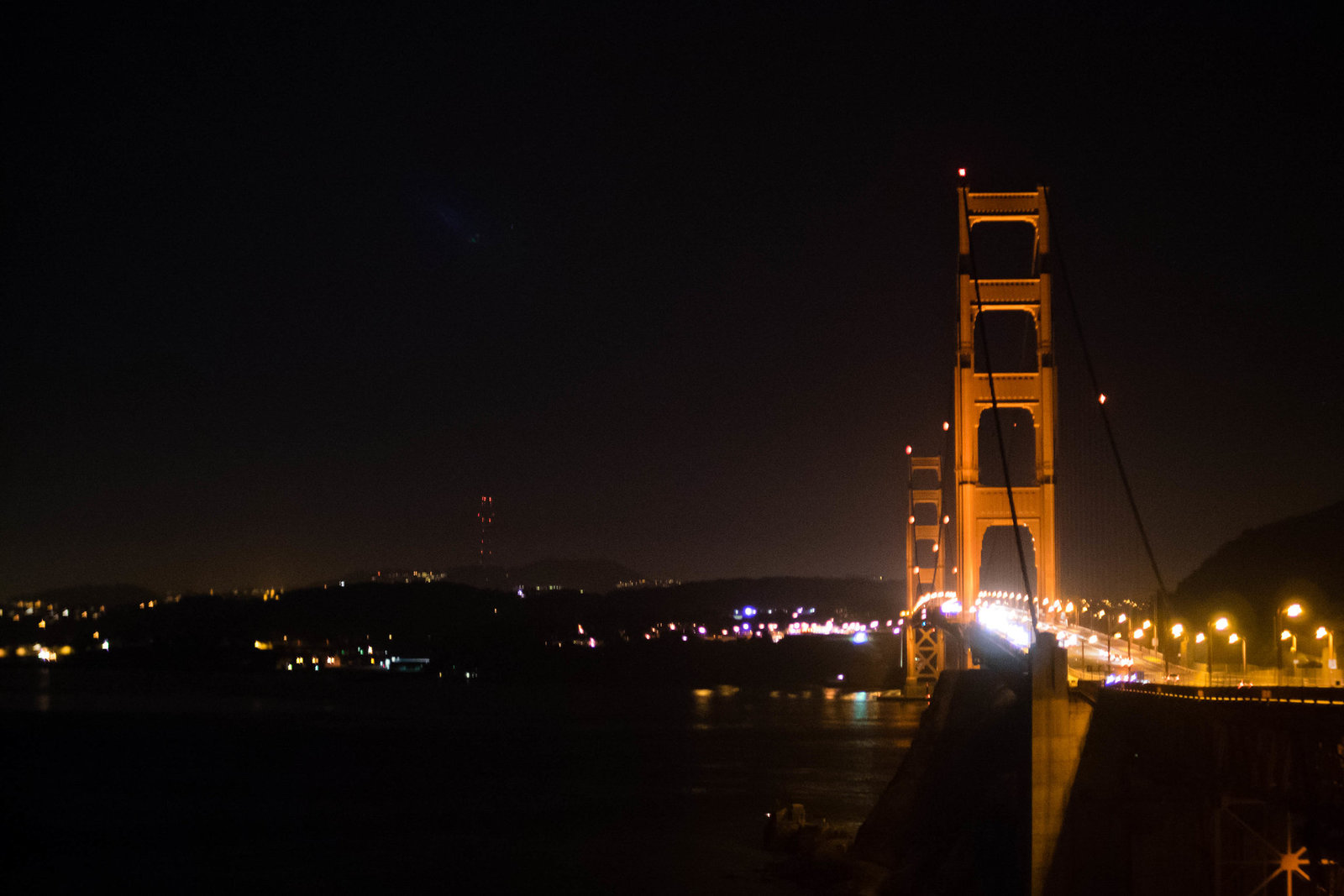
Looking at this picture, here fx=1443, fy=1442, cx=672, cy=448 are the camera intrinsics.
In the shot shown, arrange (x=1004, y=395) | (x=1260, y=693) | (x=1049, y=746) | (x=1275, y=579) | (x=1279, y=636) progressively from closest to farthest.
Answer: (x=1049, y=746), (x=1260, y=693), (x=1279, y=636), (x=1004, y=395), (x=1275, y=579)

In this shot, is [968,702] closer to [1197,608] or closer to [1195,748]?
[1195,748]

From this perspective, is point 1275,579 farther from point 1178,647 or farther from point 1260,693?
point 1260,693

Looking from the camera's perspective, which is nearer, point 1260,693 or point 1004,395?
point 1260,693

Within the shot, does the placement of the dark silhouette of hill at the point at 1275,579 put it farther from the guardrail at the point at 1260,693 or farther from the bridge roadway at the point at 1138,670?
the guardrail at the point at 1260,693

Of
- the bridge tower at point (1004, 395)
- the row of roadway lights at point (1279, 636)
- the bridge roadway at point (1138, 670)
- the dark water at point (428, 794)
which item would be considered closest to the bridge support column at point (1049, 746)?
the bridge roadway at point (1138, 670)

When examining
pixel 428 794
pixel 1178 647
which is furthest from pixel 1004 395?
pixel 428 794

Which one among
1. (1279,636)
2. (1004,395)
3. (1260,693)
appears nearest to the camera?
(1260,693)

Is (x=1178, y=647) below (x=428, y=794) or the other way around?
the other way around
